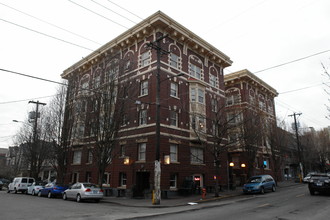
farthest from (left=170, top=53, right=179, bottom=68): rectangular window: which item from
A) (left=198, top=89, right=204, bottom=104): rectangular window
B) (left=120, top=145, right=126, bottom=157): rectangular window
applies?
(left=120, top=145, right=126, bottom=157): rectangular window

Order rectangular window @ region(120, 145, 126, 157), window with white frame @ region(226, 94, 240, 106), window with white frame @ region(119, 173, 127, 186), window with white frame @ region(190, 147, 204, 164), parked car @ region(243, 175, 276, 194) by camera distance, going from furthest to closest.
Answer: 1. window with white frame @ region(226, 94, 240, 106)
2. window with white frame @ region(190, 147, 204, 164)
3. rectangular window @ region(120, 145, 126, 157)
4. window with white frame @ region(119, 173, 127, 186)
5. parked car @ region(243, 175, 276, 194)

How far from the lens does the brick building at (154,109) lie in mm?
21875

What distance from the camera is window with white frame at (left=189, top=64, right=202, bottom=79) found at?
2771cm

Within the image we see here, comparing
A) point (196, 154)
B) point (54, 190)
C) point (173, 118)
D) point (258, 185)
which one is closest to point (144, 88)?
point (173, 118)

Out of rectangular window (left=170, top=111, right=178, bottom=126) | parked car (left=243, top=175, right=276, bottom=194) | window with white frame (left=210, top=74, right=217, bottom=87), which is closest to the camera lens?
parked car (left=243, top=175, right=276, bottom=194)

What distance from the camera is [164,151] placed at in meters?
21.5

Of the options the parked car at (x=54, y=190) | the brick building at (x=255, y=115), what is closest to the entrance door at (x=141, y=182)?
the parked car at (x=54, y=190)

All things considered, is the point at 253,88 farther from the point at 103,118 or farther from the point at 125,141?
the point at 103,118

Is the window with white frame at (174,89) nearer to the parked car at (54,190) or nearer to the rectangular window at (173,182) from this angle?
the rectangular window at (173,182)

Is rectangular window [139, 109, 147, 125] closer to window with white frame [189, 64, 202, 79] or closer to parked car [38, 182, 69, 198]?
window with white frame [189, 64, 202, 79]

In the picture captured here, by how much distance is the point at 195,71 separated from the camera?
92.3 feet

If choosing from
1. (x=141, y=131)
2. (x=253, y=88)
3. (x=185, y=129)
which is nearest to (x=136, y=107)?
Result: (x=141, y=131)

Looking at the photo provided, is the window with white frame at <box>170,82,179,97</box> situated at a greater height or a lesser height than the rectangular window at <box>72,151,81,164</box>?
greater

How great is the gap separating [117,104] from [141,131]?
3.88 meters
